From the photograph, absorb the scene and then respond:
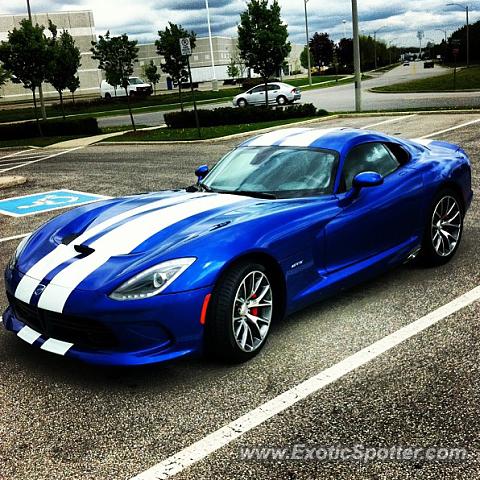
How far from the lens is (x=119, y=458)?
3102 mm

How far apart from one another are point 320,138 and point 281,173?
0.54 meters

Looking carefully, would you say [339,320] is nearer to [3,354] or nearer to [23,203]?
[3,354]

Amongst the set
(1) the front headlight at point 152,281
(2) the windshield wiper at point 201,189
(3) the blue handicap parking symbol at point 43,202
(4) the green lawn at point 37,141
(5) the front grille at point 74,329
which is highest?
(4) the green lawn at point 37,141

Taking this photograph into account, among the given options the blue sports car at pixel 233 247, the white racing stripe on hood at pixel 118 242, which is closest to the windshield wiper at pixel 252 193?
the blue sports car at pixel 233 247

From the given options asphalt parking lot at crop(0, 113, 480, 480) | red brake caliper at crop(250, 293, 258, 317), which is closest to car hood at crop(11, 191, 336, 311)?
red brake caliper at crop(250, 293, 258, 317)

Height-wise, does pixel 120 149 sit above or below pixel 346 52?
below

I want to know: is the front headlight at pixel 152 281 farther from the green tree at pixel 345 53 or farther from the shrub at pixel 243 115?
the green tree at pixel 345 53

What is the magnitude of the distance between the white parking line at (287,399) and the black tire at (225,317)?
460mm

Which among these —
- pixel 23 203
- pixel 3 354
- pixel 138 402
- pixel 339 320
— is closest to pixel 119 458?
pixel 138 402

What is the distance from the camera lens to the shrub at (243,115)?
77.0ft

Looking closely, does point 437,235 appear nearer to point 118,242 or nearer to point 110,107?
point 118,242

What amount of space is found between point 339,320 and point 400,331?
479 millimetres

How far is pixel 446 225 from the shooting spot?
580 centimetres

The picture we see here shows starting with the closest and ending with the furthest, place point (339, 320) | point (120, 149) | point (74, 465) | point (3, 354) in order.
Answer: point (74, 465), point (3, 354), point (339, 320), point (120, 149)
